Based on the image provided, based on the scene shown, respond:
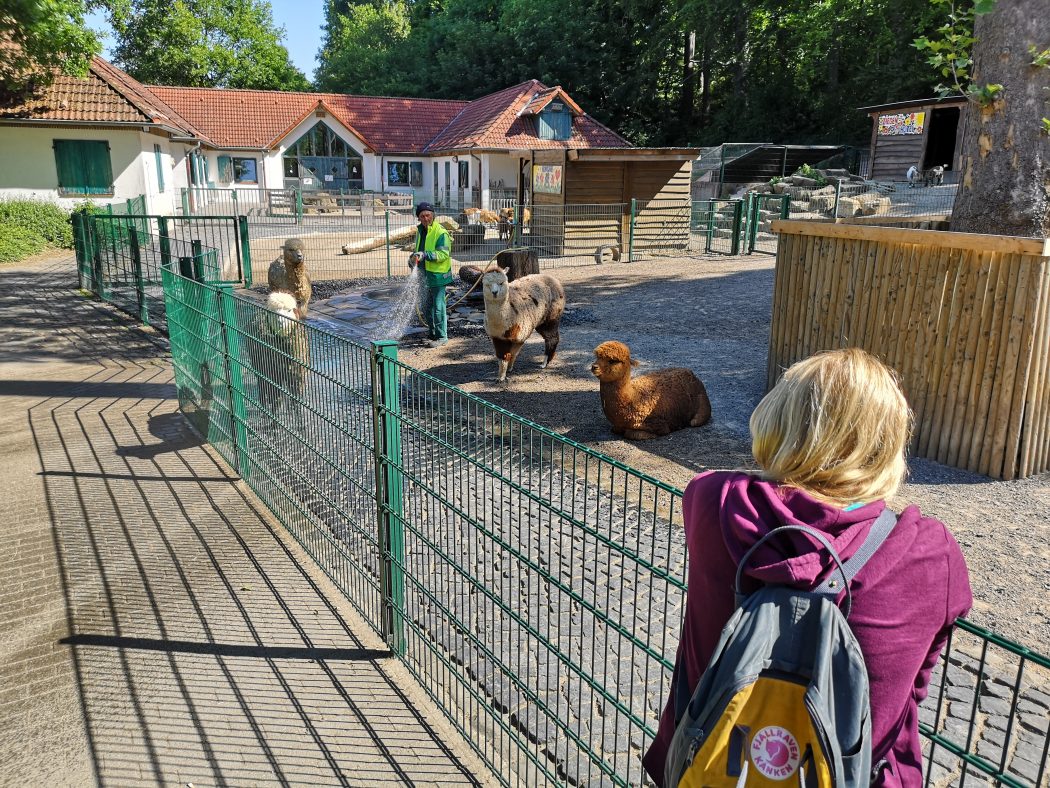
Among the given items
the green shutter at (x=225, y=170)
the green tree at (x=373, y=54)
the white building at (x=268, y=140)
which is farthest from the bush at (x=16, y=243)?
the green tree at (x=373, y=54)

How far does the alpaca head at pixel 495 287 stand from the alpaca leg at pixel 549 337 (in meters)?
0.97

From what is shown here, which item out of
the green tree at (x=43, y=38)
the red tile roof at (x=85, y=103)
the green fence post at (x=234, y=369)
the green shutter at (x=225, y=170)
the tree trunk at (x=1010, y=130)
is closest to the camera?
the green fence post at (x=234, y=369)

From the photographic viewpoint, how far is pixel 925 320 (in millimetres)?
6742

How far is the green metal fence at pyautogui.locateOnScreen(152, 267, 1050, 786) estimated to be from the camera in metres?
2.91

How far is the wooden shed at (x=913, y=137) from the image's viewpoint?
2908 cm

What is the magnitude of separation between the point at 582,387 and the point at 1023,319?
14.5 feet

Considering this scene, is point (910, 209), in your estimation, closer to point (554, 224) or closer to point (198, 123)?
point (554, 224)

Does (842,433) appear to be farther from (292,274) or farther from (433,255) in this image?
(292,274)

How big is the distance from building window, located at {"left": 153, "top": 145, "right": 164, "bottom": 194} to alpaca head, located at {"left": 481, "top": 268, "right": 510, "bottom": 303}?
23118 mm

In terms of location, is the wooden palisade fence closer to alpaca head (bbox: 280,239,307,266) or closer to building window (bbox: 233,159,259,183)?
alpaca head (bbox: 280,239,307,266)

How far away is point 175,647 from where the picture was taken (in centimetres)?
404

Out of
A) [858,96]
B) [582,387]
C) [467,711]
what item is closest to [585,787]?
[467,711]

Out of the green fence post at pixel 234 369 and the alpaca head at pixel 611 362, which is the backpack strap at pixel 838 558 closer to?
the green fence post at pixel 234 369

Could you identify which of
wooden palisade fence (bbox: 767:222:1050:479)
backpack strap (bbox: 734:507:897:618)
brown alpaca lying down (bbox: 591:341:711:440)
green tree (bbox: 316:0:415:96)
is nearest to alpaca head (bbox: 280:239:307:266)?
brown alpaca lying down (bbox: 591:341:711:440)
